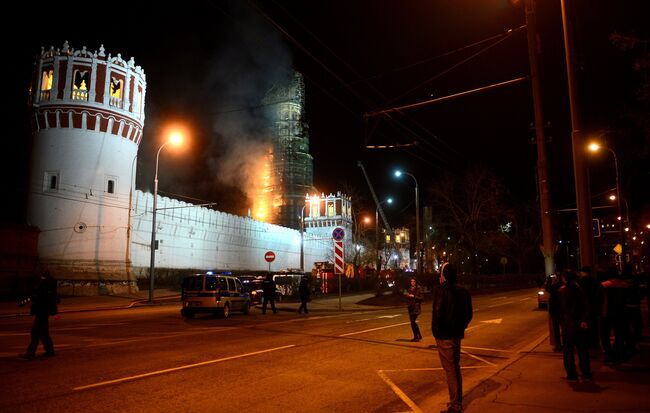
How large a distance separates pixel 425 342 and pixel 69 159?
32010 millimetres

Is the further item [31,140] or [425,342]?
[31,140]

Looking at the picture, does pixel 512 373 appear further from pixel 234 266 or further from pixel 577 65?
pixel 234 266

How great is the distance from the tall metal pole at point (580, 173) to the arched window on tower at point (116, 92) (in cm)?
3331

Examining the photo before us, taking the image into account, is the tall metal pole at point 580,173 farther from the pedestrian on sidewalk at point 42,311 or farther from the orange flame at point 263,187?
the orange flame at point 263,187

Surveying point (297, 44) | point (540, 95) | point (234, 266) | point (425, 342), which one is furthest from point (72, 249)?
point (540, 95)

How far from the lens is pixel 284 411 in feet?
20.2

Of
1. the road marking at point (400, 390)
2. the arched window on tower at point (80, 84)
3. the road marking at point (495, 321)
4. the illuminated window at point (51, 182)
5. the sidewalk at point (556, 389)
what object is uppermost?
the arched window on tower at point (80, 84)

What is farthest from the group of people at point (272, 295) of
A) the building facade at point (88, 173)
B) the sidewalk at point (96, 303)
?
the building facade at point (88, 173)

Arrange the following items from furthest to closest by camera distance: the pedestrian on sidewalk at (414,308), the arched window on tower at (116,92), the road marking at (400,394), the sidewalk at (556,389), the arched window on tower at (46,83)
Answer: the arched window on tower at (116,92) < the arched window on tower at (46,83) < the pedestrian on sidewalk at (414,308) < the road marking at (400,394) < the sidewalk at (556,389)

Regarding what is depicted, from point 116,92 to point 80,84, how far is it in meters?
2.49

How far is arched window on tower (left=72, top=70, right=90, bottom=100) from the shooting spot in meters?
35.5

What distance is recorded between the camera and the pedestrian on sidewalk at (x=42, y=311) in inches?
369

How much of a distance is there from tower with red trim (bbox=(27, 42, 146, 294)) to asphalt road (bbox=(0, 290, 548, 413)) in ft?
71.0

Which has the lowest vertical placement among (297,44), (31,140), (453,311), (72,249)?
(453,311)
